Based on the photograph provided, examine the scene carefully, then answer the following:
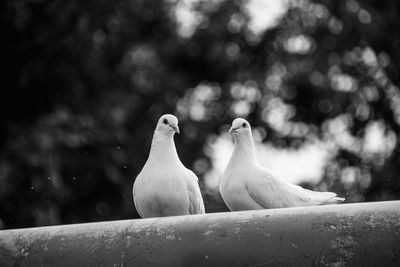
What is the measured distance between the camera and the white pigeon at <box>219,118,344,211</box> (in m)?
8.73

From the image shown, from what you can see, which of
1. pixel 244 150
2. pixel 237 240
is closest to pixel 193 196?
pixel 244 150

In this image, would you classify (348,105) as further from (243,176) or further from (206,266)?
(206,266)

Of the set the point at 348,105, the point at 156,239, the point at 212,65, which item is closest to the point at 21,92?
the point at 212,65

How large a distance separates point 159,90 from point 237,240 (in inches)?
613

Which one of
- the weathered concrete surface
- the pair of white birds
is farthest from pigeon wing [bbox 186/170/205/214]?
the weathered concrete surface

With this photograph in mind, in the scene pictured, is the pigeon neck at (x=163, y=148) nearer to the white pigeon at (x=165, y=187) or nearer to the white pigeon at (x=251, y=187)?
the white pigeon at (x=165, y=187)

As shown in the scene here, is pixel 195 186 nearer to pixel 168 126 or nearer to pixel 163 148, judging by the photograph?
pixel 163 148

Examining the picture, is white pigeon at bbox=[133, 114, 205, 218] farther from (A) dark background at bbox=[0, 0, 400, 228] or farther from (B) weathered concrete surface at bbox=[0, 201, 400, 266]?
(A) dark background at bbox=[0, 0, 400, 228]

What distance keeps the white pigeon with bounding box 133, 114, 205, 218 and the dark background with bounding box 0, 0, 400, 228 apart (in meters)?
8.81

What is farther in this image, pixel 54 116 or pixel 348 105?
pixel 348 105

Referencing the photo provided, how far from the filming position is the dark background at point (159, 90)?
18625mm

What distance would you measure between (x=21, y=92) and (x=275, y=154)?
19.7 ft

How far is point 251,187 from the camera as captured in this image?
28.6ft

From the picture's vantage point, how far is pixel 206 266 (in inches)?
261
